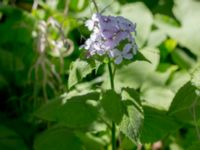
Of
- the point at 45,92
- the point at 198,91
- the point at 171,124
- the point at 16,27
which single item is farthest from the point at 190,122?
the point at 16,27

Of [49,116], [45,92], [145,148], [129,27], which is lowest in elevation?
[145,148]

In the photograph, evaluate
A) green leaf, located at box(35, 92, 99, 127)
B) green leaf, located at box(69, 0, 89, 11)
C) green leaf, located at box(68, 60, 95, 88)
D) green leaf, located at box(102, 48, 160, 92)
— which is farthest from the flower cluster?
green leaf, located at box(69, 0, 89, 11)

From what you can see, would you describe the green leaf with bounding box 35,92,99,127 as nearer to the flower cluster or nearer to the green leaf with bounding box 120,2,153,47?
the flower cluster

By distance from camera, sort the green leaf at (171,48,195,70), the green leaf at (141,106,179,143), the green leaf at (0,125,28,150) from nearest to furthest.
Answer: the green leaf at (141,106,179,143)
the green leaf at (0,125,28,150)
the green leaf at (171,48,195,70)

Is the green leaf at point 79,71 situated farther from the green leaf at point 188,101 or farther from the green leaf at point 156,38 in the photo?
the green leaf at point 156,38

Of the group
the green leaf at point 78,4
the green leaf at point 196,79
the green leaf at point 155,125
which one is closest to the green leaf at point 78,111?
the green leaf at point 155,125

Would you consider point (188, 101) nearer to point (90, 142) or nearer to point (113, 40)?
point (113, 40)

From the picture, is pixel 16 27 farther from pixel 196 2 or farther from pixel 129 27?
pixel 129 27

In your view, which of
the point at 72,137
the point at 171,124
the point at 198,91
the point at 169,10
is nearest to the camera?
the point at 198,91

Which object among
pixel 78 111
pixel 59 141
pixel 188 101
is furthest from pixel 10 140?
pixel 188 101

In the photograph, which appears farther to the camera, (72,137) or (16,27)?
(16,27)
